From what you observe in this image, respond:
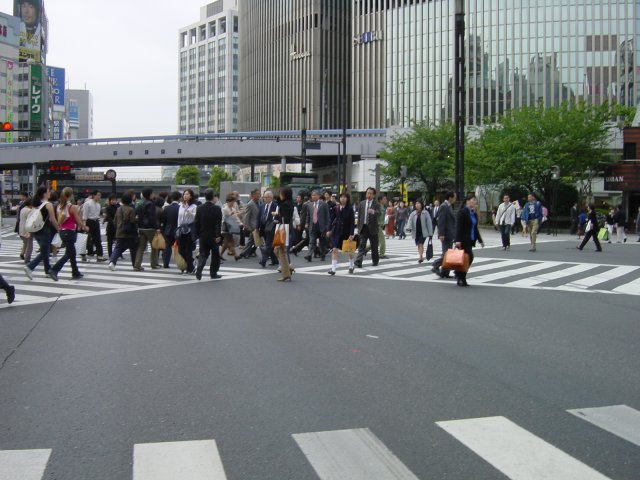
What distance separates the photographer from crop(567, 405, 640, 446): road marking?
4.38 m

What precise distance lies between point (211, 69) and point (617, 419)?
165019 millimetres

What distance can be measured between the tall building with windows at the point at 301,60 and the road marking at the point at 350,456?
90.0 metres

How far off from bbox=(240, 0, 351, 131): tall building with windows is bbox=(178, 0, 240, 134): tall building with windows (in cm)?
4123

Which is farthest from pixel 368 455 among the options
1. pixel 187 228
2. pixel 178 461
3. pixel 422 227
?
pixel 422 227

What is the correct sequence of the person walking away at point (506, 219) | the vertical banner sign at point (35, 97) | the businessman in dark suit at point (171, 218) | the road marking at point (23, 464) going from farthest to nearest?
the vertical banner sign at point (35, 97) → the person walking away at point (506, 219) → the businessman in dark suit at point (171, 218) → the road marking at point (23, 464)

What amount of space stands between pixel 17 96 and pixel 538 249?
94948mm

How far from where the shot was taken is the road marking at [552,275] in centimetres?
1366

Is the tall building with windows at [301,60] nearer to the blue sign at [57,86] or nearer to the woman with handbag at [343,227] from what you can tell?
the blue sign at [57,86]

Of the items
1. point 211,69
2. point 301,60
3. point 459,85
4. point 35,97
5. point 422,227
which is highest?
point 211,69

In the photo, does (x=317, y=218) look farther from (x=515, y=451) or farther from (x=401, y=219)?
(x=401, y=219)

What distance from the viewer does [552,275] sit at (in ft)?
49.9

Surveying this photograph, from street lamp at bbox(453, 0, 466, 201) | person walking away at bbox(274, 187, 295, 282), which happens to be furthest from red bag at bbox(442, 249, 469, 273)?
street lamp at bbox(453, 0, 466, 201)

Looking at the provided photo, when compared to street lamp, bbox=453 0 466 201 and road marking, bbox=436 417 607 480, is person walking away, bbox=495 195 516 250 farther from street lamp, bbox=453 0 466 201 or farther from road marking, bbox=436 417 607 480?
road marking, bbox=436 417 607 480

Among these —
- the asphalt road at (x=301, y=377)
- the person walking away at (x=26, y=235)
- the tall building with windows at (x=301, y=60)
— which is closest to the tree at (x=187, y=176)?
the tall building with windows at (x=301, y=60)
